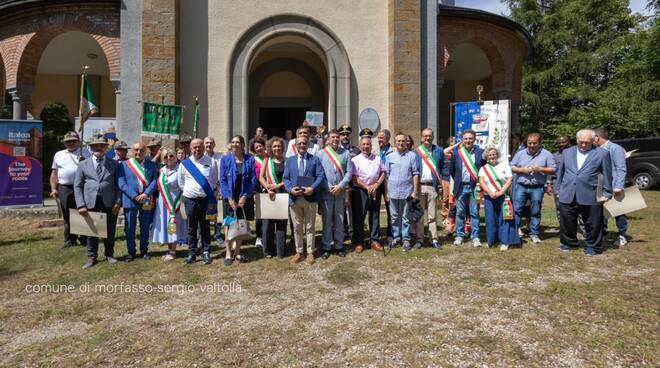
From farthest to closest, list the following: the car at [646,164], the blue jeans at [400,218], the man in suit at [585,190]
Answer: the car at [646,164], the blue jeans at [400,218], the man in suit at [585,190]

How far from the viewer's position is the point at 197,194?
5566 millimetres

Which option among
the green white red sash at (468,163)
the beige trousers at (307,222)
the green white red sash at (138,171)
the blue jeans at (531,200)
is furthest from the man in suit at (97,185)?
the blue jeans at (531,200)

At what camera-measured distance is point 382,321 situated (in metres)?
3.65

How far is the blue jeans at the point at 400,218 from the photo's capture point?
6117 millimetres

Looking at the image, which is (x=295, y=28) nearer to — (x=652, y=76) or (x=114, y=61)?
(x=114, y=61)

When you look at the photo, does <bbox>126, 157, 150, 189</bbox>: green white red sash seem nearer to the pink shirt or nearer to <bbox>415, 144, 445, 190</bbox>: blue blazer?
the pink shirt

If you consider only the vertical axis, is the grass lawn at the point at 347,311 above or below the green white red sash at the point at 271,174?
below

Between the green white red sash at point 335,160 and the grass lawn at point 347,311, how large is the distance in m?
1.28

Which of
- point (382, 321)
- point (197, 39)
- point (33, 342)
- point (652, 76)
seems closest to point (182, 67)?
point (197, 39)

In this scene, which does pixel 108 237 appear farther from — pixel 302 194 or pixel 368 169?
pixel 368 169

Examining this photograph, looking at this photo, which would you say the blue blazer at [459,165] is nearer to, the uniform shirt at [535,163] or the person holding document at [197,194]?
the uniform shirt at [535,163]

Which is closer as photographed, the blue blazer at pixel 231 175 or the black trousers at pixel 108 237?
the black trousers at pixel 108 237

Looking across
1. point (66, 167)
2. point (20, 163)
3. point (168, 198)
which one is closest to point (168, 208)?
point (168, 198)

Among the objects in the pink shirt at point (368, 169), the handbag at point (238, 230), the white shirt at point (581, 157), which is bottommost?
the handbag at point (238, 230)
